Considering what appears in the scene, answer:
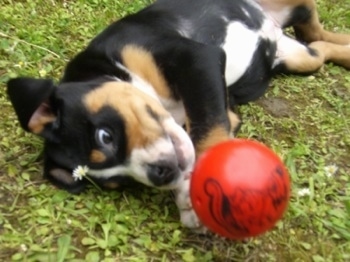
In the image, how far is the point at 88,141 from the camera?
2789 millimetres

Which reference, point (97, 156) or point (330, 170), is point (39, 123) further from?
point (330, 170)

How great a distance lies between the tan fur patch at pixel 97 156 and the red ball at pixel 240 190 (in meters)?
0.53

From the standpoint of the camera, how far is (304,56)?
14.2ft

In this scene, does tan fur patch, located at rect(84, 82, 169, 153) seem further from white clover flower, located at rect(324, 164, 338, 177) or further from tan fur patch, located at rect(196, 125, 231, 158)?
white clover flower, located at rect(324, 164, 338, 177)

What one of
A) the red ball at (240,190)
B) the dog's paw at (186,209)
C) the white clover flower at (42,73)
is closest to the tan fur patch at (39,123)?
the dog's paw at (186,209)

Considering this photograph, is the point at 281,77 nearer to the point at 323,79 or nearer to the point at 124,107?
the point at 323,79

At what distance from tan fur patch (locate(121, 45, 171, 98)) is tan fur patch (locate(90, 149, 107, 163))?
64 centimetres

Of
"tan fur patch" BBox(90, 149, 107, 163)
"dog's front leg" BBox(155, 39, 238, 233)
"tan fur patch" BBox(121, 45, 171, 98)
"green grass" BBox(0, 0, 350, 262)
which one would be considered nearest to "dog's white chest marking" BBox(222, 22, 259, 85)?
"green grass" BBox(0, 0, 350, 262)

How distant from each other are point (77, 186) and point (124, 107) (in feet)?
1.45

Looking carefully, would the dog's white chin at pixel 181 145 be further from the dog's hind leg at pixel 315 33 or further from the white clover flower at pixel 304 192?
the dog's hind leg at pixel 315 33

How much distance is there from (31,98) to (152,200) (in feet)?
2.44

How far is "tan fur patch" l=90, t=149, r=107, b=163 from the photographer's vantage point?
2.77 meters

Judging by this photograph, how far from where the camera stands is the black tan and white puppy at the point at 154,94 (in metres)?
2.78

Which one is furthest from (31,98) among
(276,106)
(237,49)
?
(276,106)
